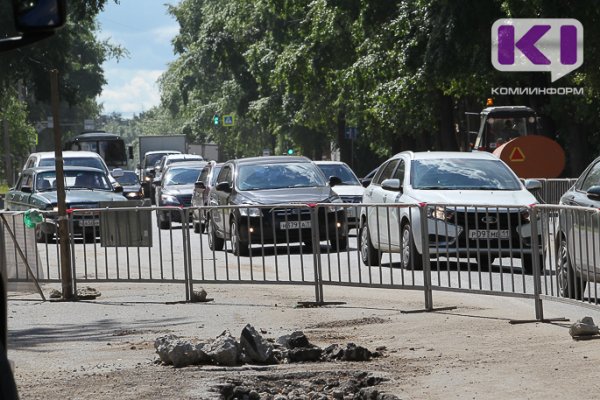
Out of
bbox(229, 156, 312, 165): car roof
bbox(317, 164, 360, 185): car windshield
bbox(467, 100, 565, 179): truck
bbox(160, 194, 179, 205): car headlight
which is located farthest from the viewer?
bbox(160, 194, 179, 205): car headlight

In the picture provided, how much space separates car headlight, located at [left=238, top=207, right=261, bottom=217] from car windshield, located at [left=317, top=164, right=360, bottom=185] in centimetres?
1586

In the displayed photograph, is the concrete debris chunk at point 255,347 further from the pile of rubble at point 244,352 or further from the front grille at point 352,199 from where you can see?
the front grille at point 352,199

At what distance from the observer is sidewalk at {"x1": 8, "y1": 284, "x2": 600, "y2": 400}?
894 cm

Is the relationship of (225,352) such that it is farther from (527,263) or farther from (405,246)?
(405,246)

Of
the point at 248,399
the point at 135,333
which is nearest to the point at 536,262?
the point at 135,333

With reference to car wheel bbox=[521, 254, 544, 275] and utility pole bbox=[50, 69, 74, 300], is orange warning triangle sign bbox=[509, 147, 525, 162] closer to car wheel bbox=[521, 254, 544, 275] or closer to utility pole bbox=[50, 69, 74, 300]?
utility pole bbox=[50, 69, 74, 300]

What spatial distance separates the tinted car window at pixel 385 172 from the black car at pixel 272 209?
1.93m

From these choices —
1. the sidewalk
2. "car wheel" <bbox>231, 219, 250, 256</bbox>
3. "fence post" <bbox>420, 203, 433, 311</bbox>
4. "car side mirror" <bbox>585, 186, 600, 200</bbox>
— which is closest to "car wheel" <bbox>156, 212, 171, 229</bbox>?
the sidewalk

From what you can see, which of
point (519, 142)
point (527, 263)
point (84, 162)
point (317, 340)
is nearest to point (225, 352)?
point (317, 340)

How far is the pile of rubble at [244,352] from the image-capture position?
10.1 metres

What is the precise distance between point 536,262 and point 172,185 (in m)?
A: 27.0

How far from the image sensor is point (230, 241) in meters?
14.9

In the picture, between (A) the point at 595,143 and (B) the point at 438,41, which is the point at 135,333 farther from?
(A) the point at 595,143

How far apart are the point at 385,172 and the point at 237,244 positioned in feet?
20.2
